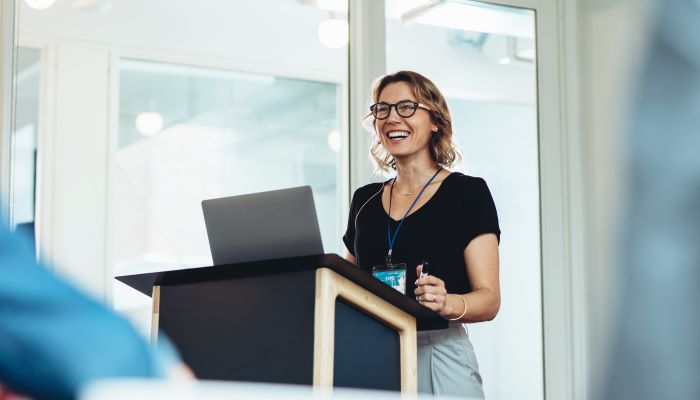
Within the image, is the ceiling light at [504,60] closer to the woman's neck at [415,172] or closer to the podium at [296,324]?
the woman's neck at [415,172]

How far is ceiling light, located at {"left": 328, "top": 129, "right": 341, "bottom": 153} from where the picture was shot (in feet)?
16.6

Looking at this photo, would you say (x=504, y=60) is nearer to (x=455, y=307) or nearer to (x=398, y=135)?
(x=398, y=135)

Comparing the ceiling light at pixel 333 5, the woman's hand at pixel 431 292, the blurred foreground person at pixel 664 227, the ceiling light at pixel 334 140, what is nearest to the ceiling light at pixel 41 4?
the ceiling light at pixel 333 5

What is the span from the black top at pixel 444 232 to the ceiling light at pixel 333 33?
67.1 inches

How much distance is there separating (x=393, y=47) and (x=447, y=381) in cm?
204

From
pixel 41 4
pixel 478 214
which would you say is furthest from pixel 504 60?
pixel 41 4

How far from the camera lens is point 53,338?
482mm

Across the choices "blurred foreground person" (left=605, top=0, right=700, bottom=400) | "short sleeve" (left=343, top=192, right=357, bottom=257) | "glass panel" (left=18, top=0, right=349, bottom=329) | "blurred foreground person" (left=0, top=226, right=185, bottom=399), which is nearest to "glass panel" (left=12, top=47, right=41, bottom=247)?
"glass panel" (left=18, top=0, right=349, bottom=329)

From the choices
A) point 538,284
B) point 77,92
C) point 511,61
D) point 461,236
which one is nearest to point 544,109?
point 511,61

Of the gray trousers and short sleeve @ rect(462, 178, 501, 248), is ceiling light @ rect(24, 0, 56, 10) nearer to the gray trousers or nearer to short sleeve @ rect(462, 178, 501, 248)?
short sleeve @ rect(462, 178, 501, 248)

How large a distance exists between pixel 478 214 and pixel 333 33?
2235mm

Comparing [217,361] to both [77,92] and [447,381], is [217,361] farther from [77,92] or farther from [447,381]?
[77,92]

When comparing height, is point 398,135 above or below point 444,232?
above

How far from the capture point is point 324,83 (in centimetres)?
497
